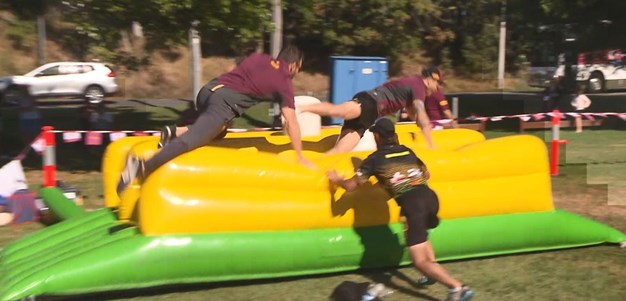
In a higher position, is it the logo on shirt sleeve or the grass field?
the logo on shirt sleeve

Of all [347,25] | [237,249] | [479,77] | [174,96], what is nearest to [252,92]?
[237,249]

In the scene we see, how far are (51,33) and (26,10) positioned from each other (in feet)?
75.0

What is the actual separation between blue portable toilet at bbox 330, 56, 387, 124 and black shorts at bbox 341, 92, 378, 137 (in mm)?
9461

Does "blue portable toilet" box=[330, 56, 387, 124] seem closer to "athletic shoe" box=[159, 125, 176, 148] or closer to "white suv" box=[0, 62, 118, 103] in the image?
"white suv" box=[0, 62, 118, 103]

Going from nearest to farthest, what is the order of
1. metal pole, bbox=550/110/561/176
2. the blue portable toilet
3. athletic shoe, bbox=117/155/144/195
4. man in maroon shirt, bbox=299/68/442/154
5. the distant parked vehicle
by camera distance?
athletic shoe, bbox=117/155/144/195, man in maroon shirt, bbox=299/68/442/154, metal pole, bbox=550/110/561/176, the blue portable toilet, the distant parked vehicle

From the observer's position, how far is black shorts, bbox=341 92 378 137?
258 inches

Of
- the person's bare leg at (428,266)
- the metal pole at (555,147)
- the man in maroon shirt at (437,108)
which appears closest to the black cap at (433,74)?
the person's bare leg at (428,266)

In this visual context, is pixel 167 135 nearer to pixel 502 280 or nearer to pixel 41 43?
pixel 502 280

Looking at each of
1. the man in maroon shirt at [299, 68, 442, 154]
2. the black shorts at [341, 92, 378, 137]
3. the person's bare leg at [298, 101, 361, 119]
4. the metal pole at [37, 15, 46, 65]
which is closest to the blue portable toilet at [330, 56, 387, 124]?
the man in maroon shirt at [299, 68, 442, 154]

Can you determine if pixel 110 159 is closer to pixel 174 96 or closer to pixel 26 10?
pixel 26 10

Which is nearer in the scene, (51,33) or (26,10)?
(26,10)

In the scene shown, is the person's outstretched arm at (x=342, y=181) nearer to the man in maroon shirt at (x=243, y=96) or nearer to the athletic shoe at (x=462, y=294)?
the man in maroon shirt at (x=243, y=96)

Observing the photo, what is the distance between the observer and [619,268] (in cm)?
583

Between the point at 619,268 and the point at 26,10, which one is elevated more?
the point at 26,10
